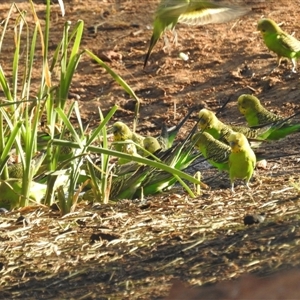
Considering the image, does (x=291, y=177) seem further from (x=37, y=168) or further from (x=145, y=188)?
(x=37, y=168)

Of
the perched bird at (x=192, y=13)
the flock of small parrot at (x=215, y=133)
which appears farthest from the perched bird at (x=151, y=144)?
the perched bird at (x=192, y=13)

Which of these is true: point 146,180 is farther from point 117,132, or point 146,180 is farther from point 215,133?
point 215,133

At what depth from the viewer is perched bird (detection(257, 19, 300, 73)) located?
1012 cm

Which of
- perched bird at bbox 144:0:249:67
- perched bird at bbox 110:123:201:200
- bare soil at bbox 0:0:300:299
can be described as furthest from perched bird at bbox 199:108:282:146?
perched bird at bbox 110:123:201:200

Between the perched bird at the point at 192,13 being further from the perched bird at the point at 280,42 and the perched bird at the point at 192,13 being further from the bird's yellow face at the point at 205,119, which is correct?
the perched bird at the point at 280,42

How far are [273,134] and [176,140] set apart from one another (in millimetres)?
1136

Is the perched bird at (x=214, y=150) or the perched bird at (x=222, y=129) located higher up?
the perched bird at (x=214, y=150)

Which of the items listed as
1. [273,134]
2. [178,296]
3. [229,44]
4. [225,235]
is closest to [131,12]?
[229,44]

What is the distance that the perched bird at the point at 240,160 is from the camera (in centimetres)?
658

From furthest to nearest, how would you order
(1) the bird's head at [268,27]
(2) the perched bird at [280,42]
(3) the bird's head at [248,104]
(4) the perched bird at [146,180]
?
(1) the bird's head at [268,27] < (2) the perched bird at [280,42] < (3) the bird's head at [248,104] < (4) the perched bird at [146,180]

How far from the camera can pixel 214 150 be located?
7473 mm

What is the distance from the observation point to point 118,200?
21.2ft

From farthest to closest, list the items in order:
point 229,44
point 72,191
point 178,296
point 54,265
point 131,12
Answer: point 131,12 < point 229,44 < point 72,191 < point 54,265 < point 178,296

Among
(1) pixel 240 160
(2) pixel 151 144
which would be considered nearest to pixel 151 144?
(2) pixel 151 144
